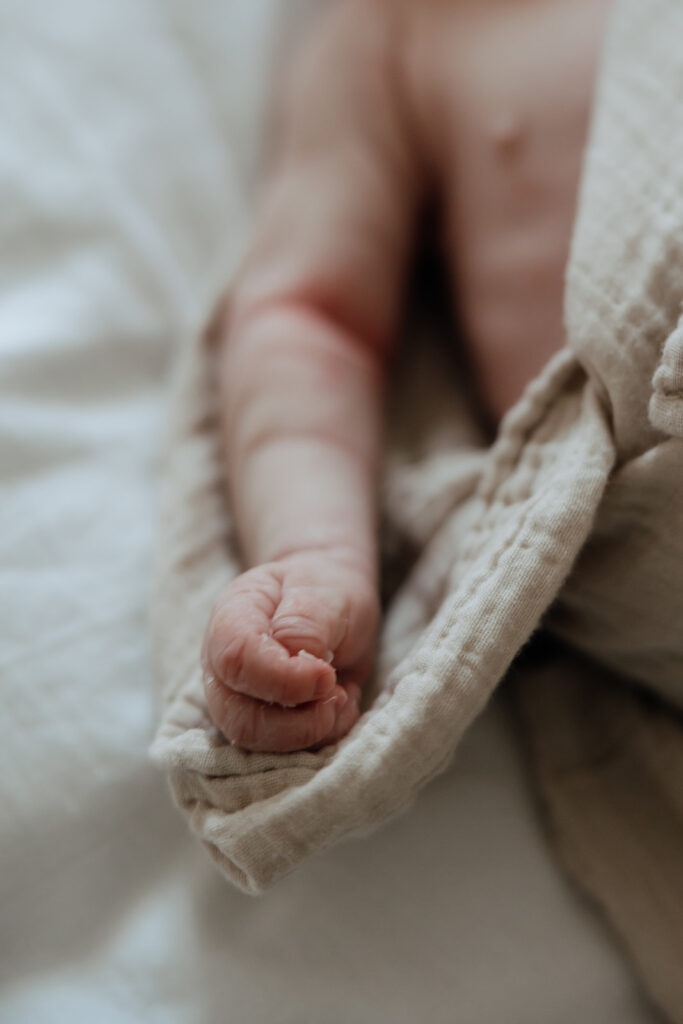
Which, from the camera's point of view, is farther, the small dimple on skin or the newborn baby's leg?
the small dimple on skin

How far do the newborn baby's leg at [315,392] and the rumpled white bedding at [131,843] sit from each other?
8cm

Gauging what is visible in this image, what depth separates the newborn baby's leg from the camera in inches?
16.3

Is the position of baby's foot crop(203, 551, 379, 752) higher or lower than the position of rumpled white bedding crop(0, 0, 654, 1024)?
higher

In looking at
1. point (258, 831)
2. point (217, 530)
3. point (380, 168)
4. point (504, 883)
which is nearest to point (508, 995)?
point (504, 883)

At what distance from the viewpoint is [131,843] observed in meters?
0.50

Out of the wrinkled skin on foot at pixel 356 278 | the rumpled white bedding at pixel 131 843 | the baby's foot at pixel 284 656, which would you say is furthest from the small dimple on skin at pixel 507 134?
the baby's foot at pixel 284 656

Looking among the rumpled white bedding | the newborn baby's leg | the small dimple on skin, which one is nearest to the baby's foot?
the newborn baby's leg

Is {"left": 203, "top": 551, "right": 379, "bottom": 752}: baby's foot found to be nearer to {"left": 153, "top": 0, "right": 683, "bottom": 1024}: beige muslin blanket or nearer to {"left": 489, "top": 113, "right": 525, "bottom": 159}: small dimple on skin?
{"left": 153, "top": 0, "right": 683, "bottom": 1024}: beige muslin blanket

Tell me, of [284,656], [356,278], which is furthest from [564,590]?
[356,278]

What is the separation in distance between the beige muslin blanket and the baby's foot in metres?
0.02

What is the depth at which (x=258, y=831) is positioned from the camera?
406 mm

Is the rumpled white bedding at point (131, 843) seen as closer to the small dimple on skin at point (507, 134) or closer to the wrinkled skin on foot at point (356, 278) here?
the wrinkled skin on foot at point (356, 278)

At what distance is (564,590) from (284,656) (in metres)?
0.19

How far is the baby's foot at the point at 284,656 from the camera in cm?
40
